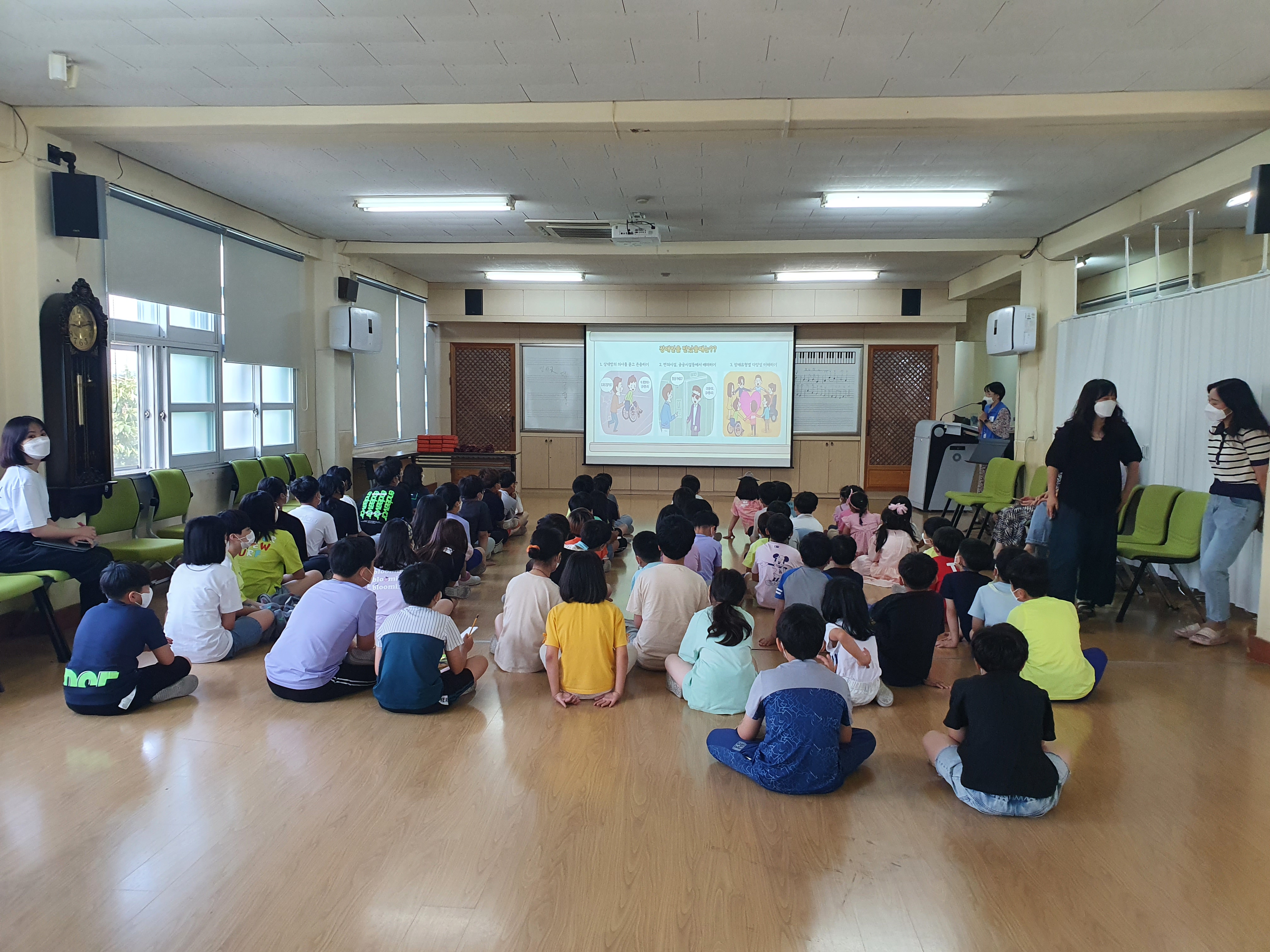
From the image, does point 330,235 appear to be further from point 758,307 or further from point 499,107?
point 758,307

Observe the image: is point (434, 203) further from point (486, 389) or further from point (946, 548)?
point (486, 389)

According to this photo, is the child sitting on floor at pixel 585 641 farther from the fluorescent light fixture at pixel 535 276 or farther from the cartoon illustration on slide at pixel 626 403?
the cartoon illustration on slide at pixel 626 403

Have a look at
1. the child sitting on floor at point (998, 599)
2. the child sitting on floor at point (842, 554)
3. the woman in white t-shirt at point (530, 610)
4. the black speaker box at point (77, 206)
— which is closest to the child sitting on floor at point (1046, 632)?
the child sitting on floor at point (998, 599)

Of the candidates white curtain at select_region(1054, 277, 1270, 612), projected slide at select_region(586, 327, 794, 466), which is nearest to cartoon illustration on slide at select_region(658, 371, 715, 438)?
projected slide at select_region(586, 327, 794, 466)

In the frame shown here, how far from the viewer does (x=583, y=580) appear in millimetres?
3396

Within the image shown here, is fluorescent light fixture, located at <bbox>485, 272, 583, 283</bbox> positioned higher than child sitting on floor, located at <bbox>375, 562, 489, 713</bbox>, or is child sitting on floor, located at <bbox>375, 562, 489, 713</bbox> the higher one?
fluorescent light fixture, located at <bbox>485, 272, 583, 283</bbox>

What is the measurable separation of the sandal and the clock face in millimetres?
6254

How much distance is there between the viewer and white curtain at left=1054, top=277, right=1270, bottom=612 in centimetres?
479

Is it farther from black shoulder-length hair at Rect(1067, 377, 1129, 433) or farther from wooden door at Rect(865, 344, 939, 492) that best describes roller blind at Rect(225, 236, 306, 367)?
wooden door at Rect(865, 344, 939, 492)

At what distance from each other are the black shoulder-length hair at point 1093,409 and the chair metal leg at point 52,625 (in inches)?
209

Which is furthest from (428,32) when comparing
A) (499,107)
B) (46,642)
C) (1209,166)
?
(1209,166)

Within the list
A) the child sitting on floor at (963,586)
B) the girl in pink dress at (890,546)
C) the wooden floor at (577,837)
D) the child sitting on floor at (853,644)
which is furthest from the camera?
the girl in pink dress at (890,546)

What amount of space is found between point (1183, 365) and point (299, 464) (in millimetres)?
6920

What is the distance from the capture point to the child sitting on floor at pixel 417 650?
10.7 ft
